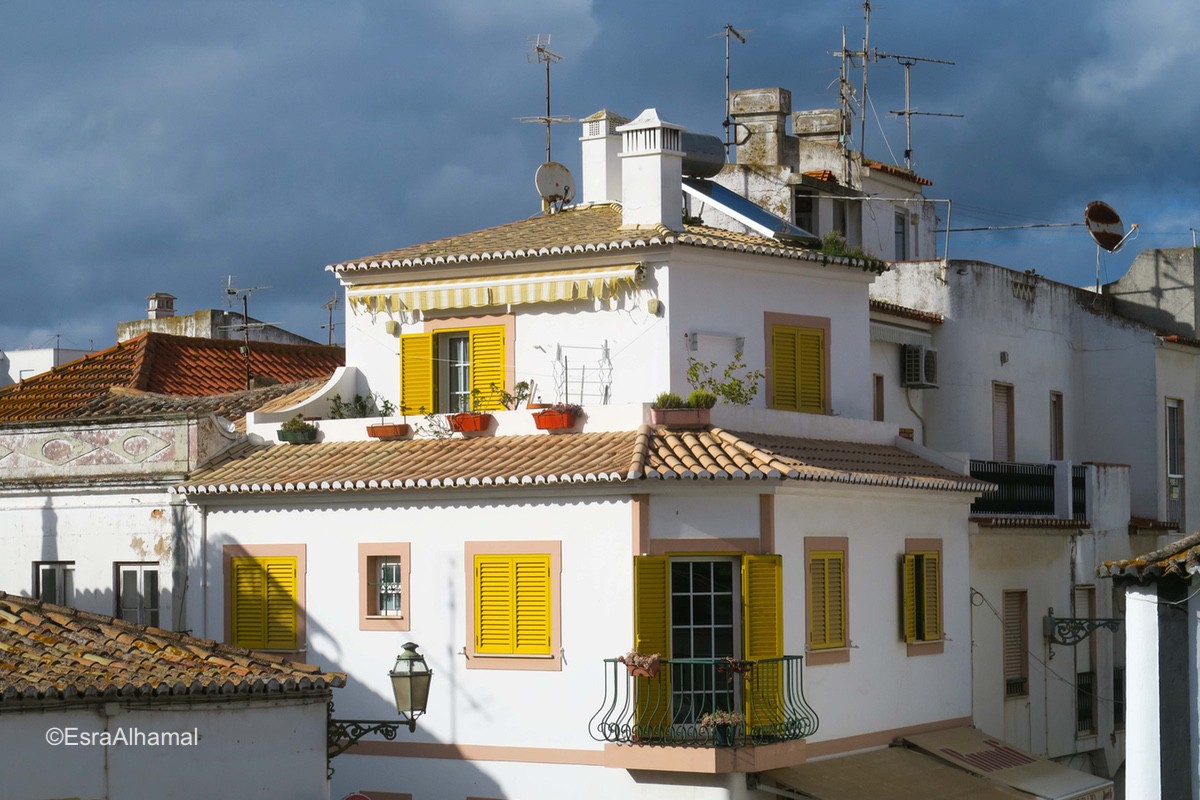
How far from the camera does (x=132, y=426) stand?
94.4 ft

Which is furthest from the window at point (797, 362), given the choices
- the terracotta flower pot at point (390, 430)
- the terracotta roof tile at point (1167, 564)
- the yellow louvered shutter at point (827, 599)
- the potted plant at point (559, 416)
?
the terracotta roof tile at point (1167, 564)

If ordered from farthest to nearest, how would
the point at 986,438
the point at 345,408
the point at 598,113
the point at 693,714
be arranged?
1. the point at 986,438
2. the point at 598,113
3. the point at 345,408
4. the point at 693,714

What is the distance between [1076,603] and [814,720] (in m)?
10.5

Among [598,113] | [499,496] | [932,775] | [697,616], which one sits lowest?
[932,775]

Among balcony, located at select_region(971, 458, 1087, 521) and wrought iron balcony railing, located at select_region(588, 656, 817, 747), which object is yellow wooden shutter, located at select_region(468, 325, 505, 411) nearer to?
wrought iron balcony railing, located at select_region(588, 656, 817, 747)

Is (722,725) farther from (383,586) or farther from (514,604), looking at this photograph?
(383,586)

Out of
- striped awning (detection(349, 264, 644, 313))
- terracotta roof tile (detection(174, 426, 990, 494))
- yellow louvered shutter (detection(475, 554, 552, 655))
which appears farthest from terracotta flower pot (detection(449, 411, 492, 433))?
yellow louvered shutter (detection(475, 554, 552, 655))

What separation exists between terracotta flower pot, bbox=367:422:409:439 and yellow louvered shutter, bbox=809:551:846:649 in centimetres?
635

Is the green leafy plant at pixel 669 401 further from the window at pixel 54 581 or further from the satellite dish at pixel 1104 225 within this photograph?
the satellite dish at pixel 1104 225

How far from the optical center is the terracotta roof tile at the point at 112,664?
769 inches

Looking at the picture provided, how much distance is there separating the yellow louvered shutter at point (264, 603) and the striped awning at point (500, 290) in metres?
4.29

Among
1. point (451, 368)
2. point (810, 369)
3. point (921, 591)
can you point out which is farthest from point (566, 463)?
point (921, 591)

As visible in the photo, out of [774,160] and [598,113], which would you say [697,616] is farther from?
[774,160]

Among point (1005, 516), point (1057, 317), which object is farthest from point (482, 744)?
point (1057, 317)
